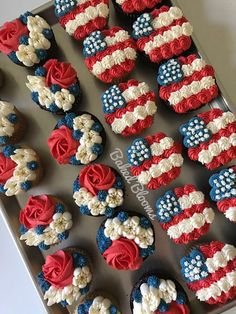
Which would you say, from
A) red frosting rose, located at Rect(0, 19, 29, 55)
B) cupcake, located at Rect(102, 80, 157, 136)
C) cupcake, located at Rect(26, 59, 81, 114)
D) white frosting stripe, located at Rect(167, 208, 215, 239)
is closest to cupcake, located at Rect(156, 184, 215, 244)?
white frosting stripe, located at Rect(167, 208, 215, 239)

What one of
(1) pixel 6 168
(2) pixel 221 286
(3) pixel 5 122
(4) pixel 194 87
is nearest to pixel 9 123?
(3) pixel 5 122

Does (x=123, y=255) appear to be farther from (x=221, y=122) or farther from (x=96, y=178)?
(x=221, y=122)

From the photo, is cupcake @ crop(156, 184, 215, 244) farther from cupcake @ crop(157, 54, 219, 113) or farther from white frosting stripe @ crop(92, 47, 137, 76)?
white frosting stripe @ crop(92, 47, 137, 76)

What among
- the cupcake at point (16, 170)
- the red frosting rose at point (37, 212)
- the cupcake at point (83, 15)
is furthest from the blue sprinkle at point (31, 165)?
the cupcake at point (83, 15)

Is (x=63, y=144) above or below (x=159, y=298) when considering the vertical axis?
above

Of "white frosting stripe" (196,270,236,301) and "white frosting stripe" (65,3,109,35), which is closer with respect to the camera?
"white frosting stripe" (196,270,236,301)

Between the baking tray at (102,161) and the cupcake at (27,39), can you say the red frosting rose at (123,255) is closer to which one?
the baking tray at (102,161)
